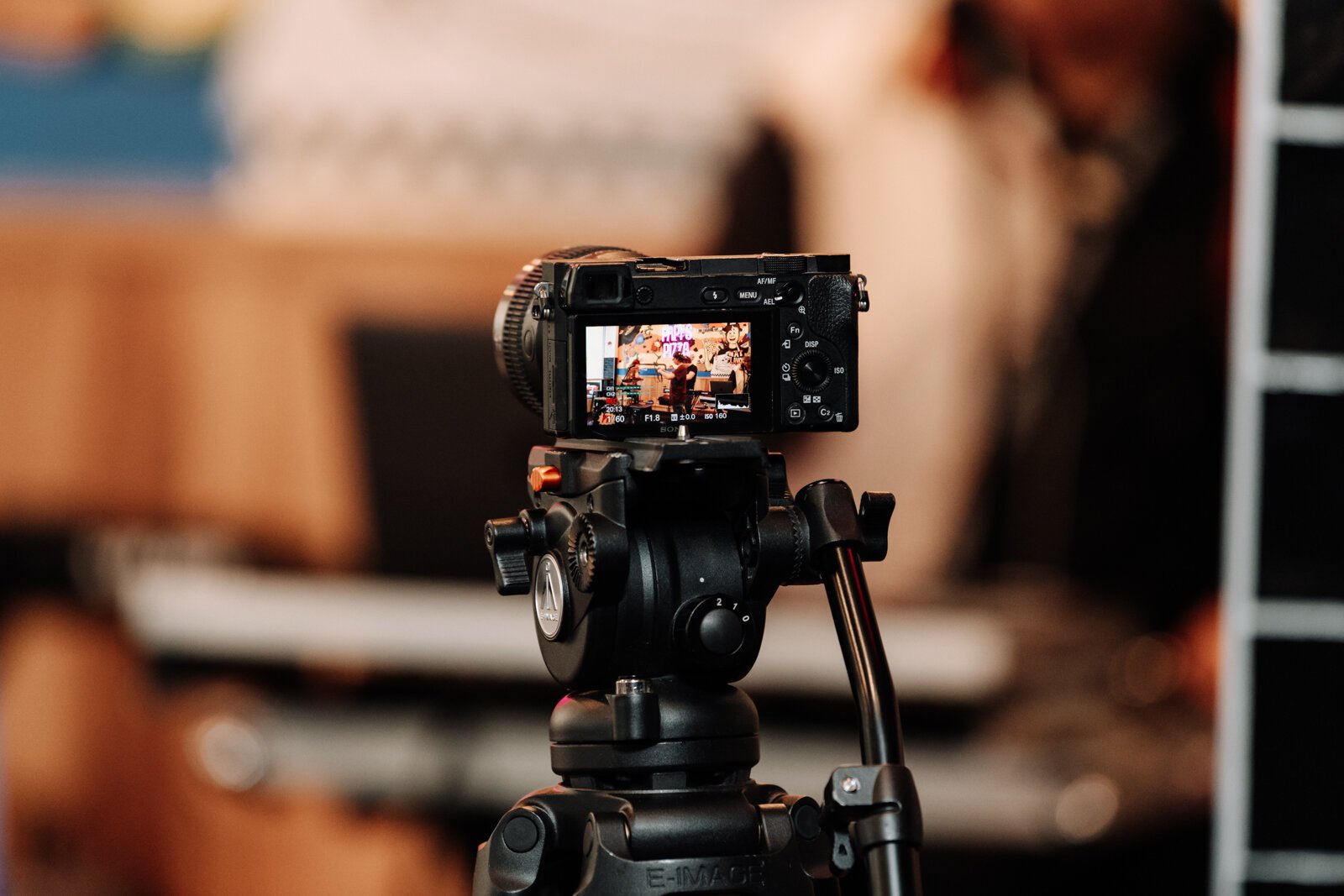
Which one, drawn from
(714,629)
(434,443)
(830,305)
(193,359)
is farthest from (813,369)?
(193,359)

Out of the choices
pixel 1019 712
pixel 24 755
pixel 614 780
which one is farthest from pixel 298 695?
pixel 614 780

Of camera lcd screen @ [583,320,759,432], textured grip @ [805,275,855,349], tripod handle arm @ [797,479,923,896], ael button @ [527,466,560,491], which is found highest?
textured grip @ [805,275,855,349]

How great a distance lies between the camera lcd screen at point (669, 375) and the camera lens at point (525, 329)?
70 mm

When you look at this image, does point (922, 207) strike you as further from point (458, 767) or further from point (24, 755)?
point (24, 755)

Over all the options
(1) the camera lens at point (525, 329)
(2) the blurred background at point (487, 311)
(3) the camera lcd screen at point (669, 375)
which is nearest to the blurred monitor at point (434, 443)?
(2) the blurred background at point (487, 311)

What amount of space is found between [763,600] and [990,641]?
1713 millimetres

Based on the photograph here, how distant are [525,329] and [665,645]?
0.24 m

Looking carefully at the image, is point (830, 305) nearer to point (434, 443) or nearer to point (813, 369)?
point (813, 369)

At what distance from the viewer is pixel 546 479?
3.18 feet

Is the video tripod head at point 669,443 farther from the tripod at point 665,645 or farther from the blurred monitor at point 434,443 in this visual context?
the blurred monitor at point 434,443

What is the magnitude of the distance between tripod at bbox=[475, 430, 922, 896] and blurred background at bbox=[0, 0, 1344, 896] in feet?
5.45

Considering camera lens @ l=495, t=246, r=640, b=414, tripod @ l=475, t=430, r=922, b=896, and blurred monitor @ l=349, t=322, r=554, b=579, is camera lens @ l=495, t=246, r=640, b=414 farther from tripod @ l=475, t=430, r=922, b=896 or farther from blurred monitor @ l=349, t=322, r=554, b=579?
blurred monitor @ l=349, t=322, r=554, b=579

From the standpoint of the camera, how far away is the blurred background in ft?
8.71

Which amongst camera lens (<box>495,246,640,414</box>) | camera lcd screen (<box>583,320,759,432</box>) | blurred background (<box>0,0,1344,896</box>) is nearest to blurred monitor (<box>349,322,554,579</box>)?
blurred background (<box>0,0,1344,896</box>)
